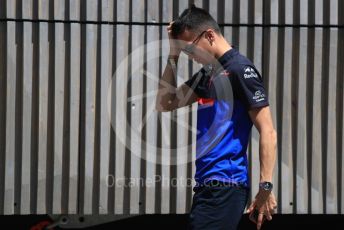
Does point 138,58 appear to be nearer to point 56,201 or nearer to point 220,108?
point 56,201

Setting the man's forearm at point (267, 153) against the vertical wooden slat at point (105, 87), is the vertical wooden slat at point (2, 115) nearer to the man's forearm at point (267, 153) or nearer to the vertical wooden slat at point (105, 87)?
the vertical wooden slat at point (105, 87)

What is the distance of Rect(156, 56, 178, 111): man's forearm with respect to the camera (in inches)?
163

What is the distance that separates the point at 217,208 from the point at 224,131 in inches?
15.7

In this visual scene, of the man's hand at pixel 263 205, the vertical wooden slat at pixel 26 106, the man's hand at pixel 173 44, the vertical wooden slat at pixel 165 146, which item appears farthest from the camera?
the vertical wooden slat at pixel 165 146

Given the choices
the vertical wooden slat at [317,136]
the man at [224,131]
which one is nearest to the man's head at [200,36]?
the man at [224,131]

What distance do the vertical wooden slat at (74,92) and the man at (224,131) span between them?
1.90m

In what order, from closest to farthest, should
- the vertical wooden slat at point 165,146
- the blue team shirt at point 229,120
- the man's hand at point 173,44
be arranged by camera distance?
the blue team shirt at point 229,120
the man's hand at point 173,44
the vertical wooden slat at point 165,146

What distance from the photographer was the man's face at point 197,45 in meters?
3.80

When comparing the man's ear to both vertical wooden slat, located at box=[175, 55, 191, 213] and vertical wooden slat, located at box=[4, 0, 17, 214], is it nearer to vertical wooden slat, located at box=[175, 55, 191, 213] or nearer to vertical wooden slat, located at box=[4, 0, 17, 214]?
vertical wooden slat, located at box=[175, 55, 191, 213]

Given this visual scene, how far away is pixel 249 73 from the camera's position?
3.63 meters

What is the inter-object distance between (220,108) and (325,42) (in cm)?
241

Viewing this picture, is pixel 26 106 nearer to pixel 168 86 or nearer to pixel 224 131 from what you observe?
pixel 168 86

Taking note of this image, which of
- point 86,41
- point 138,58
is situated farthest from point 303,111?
point 86,41

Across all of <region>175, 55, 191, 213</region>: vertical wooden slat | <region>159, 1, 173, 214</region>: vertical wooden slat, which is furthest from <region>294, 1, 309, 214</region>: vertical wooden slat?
<region>159, 1, 173, 214</region>: vertical wooden slat
